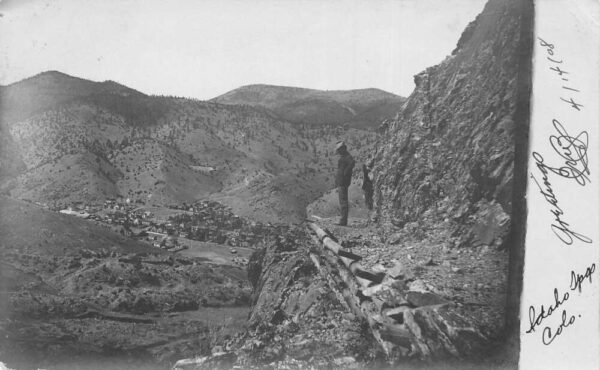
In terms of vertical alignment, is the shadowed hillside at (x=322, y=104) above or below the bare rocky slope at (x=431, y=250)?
above

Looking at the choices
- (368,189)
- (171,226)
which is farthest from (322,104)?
(368,189)

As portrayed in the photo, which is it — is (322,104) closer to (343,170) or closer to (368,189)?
(368,189)

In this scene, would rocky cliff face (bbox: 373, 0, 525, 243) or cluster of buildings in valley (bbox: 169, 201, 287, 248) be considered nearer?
rocky cliff face (bbox: 373, 0, 525, 243)

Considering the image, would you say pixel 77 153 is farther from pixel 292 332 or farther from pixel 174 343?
pixel 292 332

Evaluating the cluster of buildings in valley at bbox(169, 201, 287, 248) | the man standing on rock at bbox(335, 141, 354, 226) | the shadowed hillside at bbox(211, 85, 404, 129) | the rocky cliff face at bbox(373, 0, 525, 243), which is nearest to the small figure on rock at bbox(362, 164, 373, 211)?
the rocky cliff face at bbox(373, 0, 525, 243)

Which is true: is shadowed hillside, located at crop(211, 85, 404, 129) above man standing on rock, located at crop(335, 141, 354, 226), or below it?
above

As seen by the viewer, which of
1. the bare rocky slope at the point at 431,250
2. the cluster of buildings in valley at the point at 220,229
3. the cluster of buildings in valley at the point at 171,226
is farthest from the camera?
the cluster of buildings in valley at the point at 220,229

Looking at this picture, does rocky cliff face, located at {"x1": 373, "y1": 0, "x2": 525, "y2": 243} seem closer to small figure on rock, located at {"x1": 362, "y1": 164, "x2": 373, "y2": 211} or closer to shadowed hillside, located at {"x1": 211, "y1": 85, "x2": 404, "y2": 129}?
small figure on rock, located at {"x1": 362, "y1": 164, "x2": 373, "y2": 211}

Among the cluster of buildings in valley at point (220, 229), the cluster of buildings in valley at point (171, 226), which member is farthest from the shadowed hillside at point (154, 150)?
the cluster of buildings in valley at point (220, 229)

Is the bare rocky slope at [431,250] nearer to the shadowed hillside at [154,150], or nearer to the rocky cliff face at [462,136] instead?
the rocky cliff face at [462,136]

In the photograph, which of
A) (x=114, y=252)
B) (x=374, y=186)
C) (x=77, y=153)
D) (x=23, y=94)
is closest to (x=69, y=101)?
(x=77, y=153)
